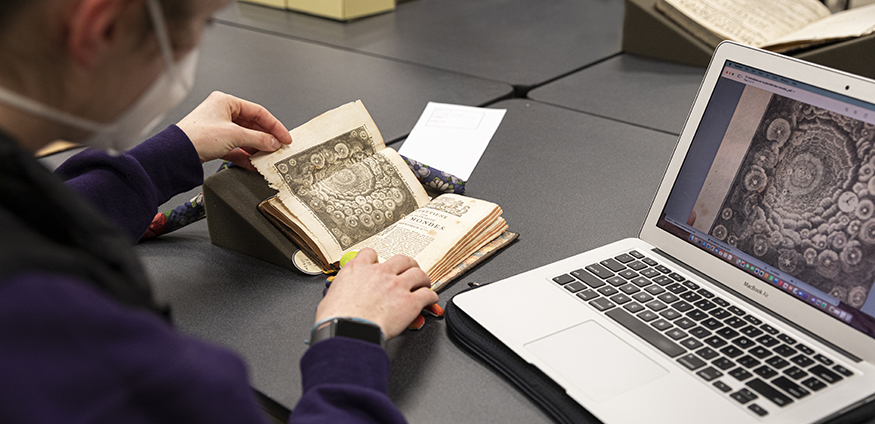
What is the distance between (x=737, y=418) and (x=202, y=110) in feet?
2.58

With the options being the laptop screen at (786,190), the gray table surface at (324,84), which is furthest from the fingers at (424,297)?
the gray table surface at (324,84)

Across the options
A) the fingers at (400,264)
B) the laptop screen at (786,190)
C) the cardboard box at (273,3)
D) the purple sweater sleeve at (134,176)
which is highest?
the laptop screen at (786,190)

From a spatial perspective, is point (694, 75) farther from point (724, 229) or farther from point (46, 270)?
point (46, 270)

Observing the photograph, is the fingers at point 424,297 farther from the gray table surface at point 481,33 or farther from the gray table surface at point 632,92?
the gray table surface at point 481,33

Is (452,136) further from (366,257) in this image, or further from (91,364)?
(91,364)

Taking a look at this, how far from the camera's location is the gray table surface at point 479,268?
2.07 feet

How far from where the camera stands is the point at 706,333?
0.65 meters

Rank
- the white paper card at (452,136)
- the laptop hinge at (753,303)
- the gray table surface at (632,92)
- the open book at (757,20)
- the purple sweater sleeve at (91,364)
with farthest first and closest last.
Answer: the open book at (757,20)
the gray table surface at (632,92)
the white paper card at (452,136)
the laptop hinge at (753,303)
the purple sweater sleeve at (91,364)

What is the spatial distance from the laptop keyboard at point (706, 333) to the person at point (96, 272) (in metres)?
0.28

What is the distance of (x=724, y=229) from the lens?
2.43 ft

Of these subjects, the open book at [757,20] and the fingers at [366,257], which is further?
the open book at [757,20]

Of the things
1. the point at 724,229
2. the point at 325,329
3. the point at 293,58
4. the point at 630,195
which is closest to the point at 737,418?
the point at 724,229

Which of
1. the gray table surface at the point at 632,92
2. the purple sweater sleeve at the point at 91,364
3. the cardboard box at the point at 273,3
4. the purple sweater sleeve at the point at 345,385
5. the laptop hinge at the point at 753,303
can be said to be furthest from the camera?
the cardboard box at the point at 273,3

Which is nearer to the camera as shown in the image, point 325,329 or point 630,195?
point 325,329
